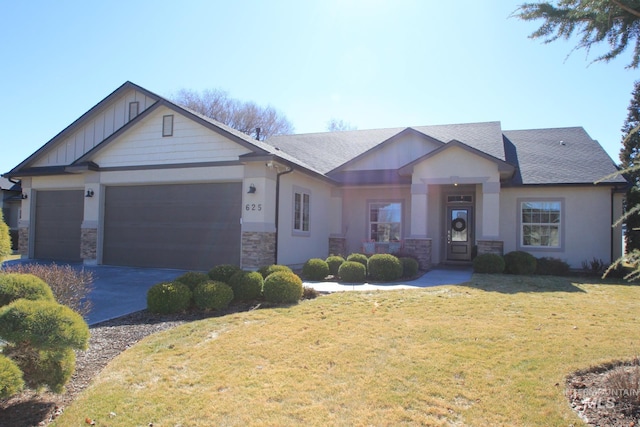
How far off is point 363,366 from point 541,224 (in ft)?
40.2

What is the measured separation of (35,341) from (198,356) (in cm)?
187

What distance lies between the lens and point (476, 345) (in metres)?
5.33

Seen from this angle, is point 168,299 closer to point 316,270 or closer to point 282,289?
point 282,289

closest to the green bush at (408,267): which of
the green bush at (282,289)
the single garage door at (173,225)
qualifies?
the green bush at (282,289)

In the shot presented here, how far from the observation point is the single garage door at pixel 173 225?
12578 mm

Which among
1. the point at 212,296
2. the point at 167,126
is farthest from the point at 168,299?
the point at 167,126

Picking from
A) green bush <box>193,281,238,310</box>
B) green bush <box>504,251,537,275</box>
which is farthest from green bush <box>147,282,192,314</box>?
green bush <box>504,251,537,275</box>

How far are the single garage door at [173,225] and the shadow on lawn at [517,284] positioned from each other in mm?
6519

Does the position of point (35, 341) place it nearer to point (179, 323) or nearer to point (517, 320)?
point (179, 323)

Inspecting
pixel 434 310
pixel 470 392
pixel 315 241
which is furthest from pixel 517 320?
pixel 315 241

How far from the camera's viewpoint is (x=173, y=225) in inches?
517

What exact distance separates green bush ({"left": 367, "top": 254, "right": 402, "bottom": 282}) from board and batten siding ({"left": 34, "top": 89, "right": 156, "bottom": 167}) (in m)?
10.3

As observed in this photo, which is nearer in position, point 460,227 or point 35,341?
point 35,341

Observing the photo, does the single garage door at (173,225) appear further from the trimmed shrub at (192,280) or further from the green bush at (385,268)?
the trimmed shrub at (192,280)
